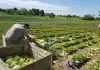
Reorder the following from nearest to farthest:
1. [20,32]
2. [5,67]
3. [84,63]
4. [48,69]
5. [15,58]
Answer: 1. [5,67]
2. [48,69]
3. [15,58]
4. [20,32]
5. [84,63]

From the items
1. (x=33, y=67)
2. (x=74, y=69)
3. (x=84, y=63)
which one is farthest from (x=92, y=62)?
(x=33, y=67)

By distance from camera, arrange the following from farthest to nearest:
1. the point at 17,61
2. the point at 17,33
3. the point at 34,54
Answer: the point at 17,33
the point at 34,54
the point at 17,61

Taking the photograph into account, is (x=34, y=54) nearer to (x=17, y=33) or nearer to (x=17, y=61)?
(x=17, y=61)

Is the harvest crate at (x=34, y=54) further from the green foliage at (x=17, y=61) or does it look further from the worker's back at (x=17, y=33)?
the worker's back at (x=17, y=33)

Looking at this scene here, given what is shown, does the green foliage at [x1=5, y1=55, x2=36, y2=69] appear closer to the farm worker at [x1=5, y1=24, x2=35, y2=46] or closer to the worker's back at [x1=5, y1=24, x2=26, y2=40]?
the farm worker at [x1=5, y1=24, x2=35, y2=46]

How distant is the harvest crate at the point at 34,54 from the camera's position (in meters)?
3.88

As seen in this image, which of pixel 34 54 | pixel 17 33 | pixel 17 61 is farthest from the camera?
pixel 17 33

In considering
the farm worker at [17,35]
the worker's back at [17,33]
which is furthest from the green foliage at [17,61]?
the worker's back at [17,33]

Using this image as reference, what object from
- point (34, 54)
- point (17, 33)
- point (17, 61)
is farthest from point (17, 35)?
point (17, 61)

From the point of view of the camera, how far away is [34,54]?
4.96 metres

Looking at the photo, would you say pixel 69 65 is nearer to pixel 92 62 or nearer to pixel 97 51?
pixel 92 62

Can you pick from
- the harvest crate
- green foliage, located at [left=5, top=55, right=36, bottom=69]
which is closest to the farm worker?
the harvest crate

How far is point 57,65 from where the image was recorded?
352 inches

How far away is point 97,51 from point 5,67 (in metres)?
9.48
